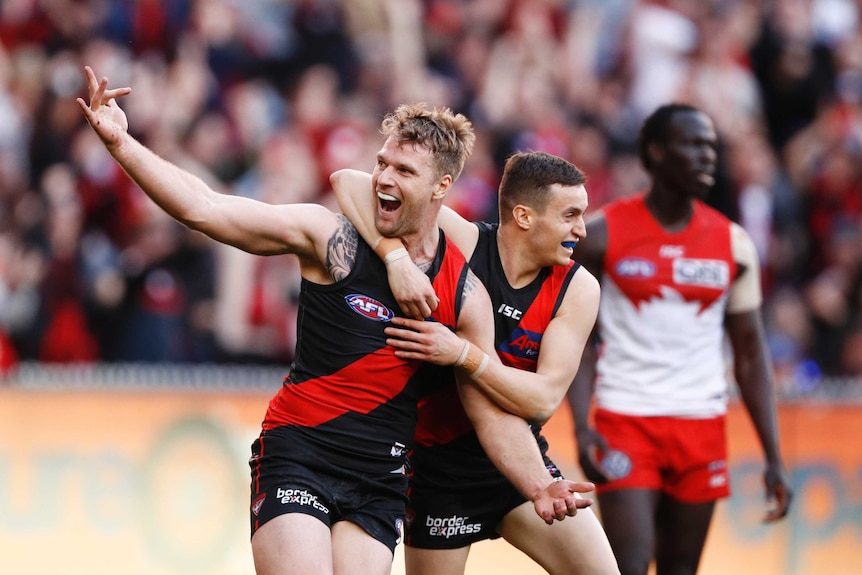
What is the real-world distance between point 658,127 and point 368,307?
2.61 m

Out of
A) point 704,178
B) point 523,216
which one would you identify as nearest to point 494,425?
point 523,216

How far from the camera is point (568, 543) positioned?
6223 mm

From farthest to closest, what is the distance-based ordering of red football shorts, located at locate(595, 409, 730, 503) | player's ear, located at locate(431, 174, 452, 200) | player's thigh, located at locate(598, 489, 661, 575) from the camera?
red football shorts, located at locate(595, 409, 730, 503), player's thigh, located at locate(598, 489, 661, 575), player's ear, located at locate(431, 174, 452, 200)

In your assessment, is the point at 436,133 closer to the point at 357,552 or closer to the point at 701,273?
the point at 357,552

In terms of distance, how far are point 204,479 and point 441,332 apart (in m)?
3.91

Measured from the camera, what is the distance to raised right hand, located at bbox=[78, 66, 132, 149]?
18.0 ft

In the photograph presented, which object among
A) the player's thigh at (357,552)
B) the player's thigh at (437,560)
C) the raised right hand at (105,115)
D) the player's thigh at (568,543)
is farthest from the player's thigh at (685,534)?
the raised right hand at (105,115)

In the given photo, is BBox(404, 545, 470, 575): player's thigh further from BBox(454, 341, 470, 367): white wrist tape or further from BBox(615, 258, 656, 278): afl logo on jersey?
BBox(615, 258, 656, 278): afl logo on jersey

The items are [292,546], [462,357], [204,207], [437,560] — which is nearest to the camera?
[292,546]

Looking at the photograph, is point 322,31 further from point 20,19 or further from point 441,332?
point 441,332

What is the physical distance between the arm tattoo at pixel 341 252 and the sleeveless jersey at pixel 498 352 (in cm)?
68

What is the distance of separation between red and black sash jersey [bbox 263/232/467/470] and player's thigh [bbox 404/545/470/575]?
0.74 meters

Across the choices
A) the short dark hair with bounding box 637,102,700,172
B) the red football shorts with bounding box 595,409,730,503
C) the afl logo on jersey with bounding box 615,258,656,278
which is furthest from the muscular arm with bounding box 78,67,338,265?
the short dark hair with bounding box 637,102,700,172

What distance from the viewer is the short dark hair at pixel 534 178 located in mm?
6250
